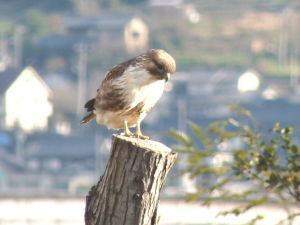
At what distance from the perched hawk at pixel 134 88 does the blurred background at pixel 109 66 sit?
39.0 meters

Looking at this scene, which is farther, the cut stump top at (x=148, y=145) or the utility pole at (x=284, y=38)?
the utility pole at (x=284, y=38)

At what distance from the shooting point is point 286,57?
7250 centimetres

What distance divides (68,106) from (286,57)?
27.1 m

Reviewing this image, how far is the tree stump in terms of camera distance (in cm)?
346

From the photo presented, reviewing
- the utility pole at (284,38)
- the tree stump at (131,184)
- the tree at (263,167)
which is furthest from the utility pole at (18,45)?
the tree stump at (131,184)

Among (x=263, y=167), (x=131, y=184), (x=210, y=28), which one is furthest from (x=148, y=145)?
(x=210, y=28)

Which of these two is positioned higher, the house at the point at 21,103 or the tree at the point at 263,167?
the house at the point at 21,103

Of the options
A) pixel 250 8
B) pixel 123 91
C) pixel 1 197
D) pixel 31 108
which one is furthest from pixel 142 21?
pixel 123 91

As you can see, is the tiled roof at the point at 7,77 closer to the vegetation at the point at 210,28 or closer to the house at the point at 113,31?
the vegetation at the point at 210,28

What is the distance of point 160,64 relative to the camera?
4.25 m

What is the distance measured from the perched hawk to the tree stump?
34.0 inches

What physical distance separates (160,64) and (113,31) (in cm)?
6719

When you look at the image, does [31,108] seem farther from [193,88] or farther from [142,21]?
[142,21]

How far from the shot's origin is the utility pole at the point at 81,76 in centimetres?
5978
